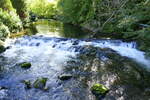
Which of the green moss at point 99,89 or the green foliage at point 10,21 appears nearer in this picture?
the green moss at point 99,89

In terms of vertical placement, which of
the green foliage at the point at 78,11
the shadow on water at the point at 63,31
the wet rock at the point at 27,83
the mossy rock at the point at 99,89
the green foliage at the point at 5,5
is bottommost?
the mossy rock at the point at 99,89

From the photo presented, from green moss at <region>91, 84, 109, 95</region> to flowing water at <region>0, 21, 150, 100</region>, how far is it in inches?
7.4

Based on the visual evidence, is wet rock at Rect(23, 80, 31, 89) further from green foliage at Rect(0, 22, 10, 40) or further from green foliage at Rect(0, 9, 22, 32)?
green foliage at Rect(0, 9, 22, 32)

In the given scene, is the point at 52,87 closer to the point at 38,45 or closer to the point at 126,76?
the point at 126,76

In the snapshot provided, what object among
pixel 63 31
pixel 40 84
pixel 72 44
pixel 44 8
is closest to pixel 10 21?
pixel 63 31

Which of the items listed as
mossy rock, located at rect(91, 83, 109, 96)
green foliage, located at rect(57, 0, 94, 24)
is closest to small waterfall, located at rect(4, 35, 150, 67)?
mossy rock, located at rect(91, 83, 109, 96)

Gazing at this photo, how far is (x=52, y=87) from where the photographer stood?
977cm

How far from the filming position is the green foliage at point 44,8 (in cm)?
6156

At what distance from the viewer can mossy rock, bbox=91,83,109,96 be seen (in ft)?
29.3

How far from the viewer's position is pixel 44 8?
6425 cm

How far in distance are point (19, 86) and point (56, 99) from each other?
2252 mm

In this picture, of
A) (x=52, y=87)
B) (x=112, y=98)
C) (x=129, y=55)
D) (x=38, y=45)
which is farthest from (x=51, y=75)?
(x=38, y=45)

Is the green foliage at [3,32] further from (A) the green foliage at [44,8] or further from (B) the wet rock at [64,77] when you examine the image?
(A) the green foliage at [44,8]

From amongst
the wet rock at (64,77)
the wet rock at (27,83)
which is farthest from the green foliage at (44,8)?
the wet rock at (27,83)
